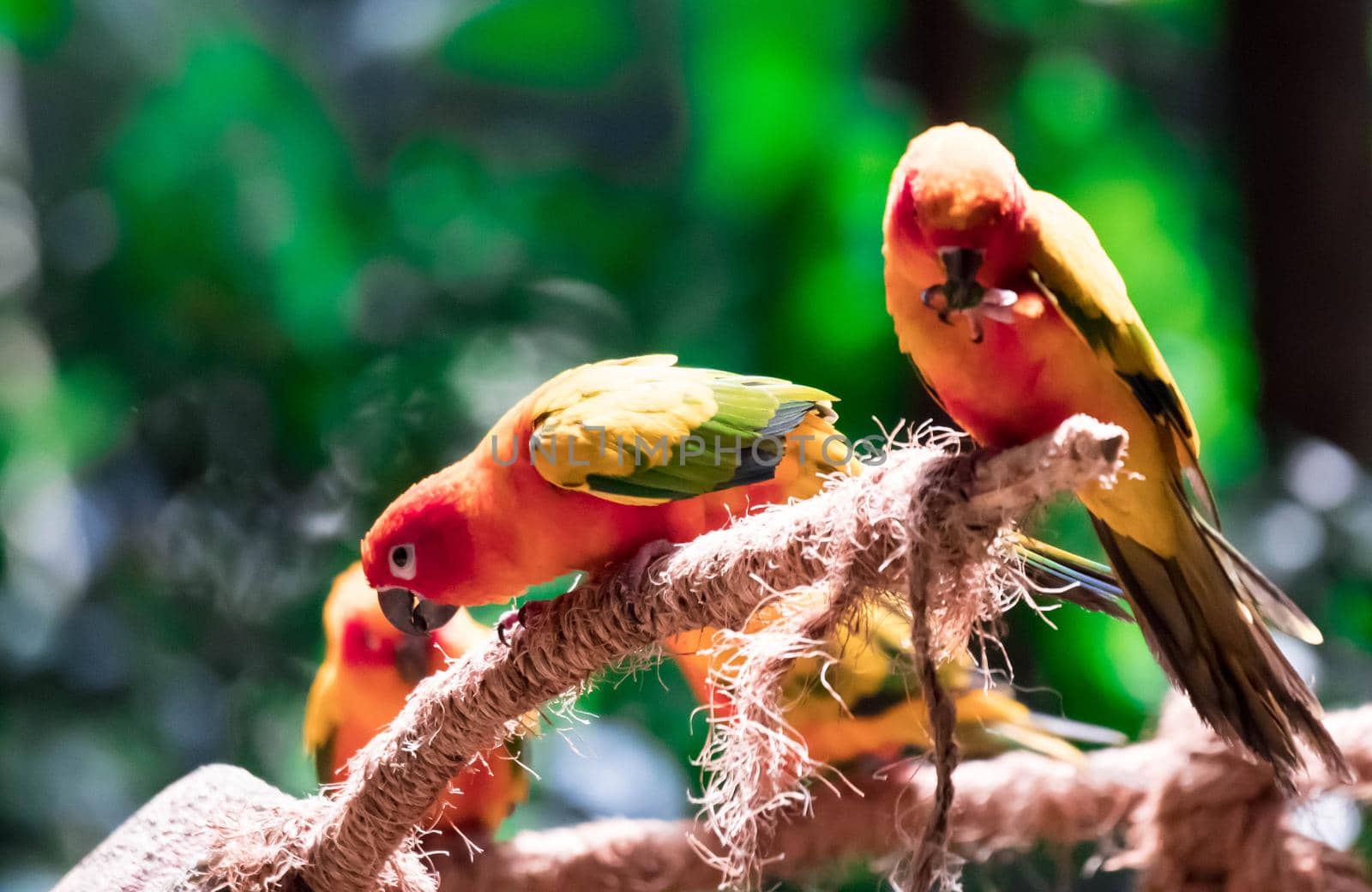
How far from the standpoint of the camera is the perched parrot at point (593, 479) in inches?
41.6

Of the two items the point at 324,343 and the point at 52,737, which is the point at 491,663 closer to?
the point at 324,343

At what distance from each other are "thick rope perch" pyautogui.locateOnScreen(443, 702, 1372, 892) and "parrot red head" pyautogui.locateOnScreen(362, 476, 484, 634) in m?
0.48

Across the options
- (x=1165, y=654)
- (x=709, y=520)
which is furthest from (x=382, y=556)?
(x=1165, y=654)

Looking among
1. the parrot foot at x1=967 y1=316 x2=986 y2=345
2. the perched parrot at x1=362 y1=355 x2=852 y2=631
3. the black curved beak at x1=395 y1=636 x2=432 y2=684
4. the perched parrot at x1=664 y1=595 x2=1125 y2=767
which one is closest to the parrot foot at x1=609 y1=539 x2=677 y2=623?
the perched parrot at x1=362 y1=355 x2=852 y2=631

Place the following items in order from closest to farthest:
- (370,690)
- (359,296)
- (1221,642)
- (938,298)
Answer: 1. (938,298)
2. (1221,642)
3. (370,690)
4. (359,296)

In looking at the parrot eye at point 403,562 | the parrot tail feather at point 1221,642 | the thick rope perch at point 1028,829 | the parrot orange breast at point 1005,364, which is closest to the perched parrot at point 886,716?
the thick rope perch at point 1028,829

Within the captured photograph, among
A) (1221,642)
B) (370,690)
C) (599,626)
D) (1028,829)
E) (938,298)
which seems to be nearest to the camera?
(938,298)

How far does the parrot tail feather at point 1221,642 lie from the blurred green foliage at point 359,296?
1359mm

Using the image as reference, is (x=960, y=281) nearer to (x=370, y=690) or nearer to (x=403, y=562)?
(x=403, y=562)

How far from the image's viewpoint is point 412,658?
1523 millimetres

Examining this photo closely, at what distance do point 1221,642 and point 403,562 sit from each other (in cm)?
78

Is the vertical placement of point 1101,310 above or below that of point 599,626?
above

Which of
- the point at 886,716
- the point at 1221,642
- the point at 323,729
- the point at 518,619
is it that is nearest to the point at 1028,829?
the point at 886,716

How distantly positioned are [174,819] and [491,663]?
45 centimetres
